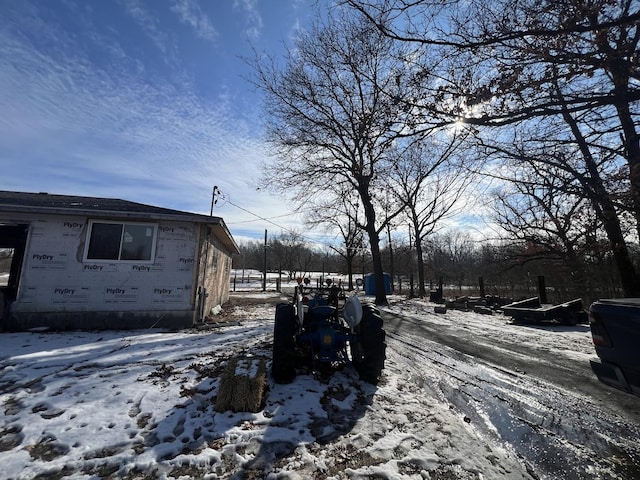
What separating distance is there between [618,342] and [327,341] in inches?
129

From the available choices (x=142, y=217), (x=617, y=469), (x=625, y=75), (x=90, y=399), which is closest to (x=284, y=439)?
(x=90, y=399)

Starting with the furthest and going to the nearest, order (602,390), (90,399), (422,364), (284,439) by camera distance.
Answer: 1. (422,364)
2. (602,390)
3. (90,399)
4. (284,439)

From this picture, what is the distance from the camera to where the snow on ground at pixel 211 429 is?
7.89 feet

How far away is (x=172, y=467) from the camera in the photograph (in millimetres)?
2410

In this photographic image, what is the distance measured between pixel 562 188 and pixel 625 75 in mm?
2182

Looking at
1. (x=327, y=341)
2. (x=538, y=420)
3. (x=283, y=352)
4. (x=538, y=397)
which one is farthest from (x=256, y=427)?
(x=538, y=397)

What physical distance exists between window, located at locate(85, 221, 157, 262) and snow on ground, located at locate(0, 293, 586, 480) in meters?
3.56

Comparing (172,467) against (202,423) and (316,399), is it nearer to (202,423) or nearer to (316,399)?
(202,423)

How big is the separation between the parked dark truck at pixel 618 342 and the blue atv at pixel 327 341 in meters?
2.43

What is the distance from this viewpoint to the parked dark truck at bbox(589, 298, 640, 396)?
2.65 metres

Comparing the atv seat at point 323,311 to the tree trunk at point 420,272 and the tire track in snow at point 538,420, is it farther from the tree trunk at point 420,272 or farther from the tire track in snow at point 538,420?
the tree trunk at point 420,272

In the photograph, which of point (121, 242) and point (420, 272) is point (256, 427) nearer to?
point (121, 242)

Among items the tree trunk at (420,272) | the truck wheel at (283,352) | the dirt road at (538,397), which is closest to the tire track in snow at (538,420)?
the dirt road at (538,397)

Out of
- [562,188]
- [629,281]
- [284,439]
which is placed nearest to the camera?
[284,439]
